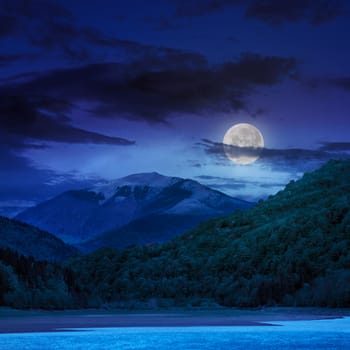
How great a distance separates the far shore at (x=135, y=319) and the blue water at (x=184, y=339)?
9366 mm

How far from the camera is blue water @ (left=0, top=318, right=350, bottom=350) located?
6538 cm

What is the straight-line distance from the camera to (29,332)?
268 ft

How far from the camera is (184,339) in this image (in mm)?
73875

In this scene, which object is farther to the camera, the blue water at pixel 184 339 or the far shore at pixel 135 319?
the far shore at pixel 135 319

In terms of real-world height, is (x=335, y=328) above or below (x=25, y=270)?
below

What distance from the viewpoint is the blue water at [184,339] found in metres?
65.4

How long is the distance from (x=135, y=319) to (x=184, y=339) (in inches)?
1843

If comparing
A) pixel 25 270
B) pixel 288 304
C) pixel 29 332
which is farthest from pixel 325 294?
pixel 29 332

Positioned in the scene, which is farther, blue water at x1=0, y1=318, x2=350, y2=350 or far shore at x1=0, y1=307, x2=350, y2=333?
far shore at x1=0, y1=307, x2=350, y2=333

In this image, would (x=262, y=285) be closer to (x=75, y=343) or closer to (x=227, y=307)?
(x=227, y=307)

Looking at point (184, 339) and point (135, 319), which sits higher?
point (135, 319)

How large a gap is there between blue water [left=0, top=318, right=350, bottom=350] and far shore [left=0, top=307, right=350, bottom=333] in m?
9.37

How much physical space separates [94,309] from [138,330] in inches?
A: 3039

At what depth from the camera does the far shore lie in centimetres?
9731
